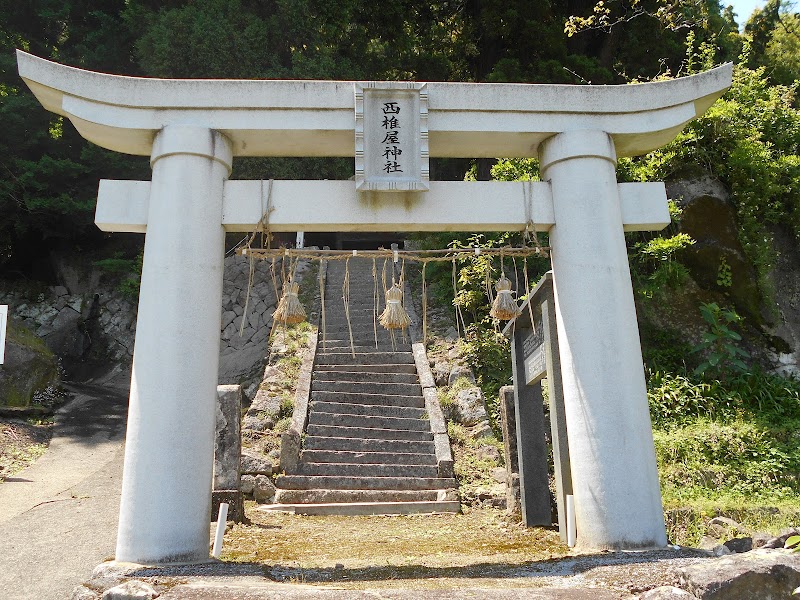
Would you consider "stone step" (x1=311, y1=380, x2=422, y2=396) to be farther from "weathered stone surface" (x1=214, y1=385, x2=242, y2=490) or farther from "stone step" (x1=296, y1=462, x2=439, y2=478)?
"weathered stone surface" (x1=214, y1=385, x2=242, y2=490)

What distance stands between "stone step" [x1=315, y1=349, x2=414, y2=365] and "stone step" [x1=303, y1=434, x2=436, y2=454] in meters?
2.87

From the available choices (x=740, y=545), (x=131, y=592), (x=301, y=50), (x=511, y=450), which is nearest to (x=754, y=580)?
(x=740, y=545)

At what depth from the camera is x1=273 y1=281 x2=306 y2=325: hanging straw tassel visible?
5812 mm

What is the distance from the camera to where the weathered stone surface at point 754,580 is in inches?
122

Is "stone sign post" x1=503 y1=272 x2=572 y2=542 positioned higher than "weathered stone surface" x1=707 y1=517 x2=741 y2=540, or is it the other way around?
"stone sign post" x1=503 y1=272 x2=572 y2=542

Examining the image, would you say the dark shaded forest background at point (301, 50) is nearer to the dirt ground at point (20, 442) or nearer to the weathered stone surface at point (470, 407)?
the weathered stone surface at point (470, 407)

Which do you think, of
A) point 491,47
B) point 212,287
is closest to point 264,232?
point 212,287

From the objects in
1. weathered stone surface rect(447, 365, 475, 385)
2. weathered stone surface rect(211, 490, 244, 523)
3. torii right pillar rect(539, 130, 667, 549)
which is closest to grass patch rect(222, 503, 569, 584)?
weathered stone surface rect(211, 490, 244, 523)

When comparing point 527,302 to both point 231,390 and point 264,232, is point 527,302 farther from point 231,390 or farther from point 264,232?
point 231,390

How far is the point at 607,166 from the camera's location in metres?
5.58

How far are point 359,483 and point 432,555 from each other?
3.59m

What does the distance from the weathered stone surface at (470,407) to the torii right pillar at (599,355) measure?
565cm

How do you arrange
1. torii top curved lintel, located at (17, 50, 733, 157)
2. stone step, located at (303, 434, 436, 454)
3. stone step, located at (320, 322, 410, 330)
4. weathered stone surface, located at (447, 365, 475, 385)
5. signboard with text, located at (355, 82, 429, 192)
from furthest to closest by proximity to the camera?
stone step, located at (320, 322, 410, 330) < weathered stone surface, located at (447, 365, 475, 385) < stone step, located at (303, 434, 436, 454) < signboard with text, located at (355, 82, 429, 192) < torii top curved lintel, located at (17, 50, 733, 157)

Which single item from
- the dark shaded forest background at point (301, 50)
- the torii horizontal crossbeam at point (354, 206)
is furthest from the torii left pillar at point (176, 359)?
the dark shaded forest background at point (301, 50)
